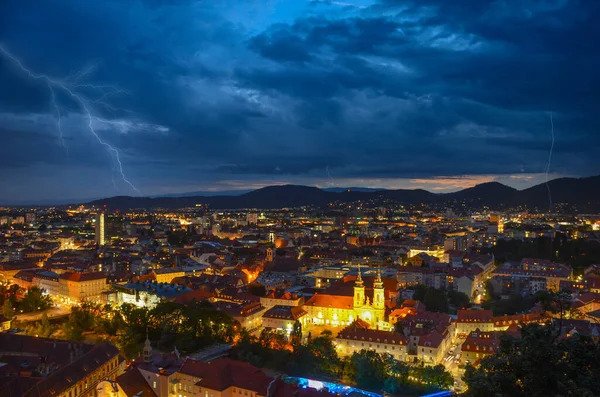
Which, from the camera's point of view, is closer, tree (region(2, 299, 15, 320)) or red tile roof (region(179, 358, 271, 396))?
red tile roof (region(179, 358, 271, 396))

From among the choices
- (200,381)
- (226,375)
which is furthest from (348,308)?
(200,381)

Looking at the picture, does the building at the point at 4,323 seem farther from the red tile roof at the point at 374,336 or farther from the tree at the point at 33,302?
the red tile roof at the point at 374,336

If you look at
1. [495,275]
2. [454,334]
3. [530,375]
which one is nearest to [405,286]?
[495,275]

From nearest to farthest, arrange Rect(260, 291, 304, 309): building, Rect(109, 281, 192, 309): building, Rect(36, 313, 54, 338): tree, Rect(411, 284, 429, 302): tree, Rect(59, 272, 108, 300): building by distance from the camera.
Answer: Rect(36, 313, 54, 338): tree → Rect(260, 291, 304, 309): building → Rect(109, 281, 192, 309): building → Rect(411, 284, 429, 302): tree → Rect(59, 272, 108, 300): building

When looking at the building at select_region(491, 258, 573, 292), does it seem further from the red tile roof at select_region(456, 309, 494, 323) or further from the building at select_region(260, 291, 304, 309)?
the building at select_region(260, 291, 304, 309)

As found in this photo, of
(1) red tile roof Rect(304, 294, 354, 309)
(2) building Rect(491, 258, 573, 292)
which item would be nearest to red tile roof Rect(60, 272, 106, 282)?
(1) red tile roof Rect(304, 294, 354, 309)

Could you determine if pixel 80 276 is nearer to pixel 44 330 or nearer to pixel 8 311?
pixel 8 311

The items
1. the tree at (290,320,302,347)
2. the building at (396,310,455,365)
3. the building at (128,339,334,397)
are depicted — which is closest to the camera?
the building at (128,339,334,397)

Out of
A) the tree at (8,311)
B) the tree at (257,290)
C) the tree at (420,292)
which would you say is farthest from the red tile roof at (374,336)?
the tree at (8,311)
